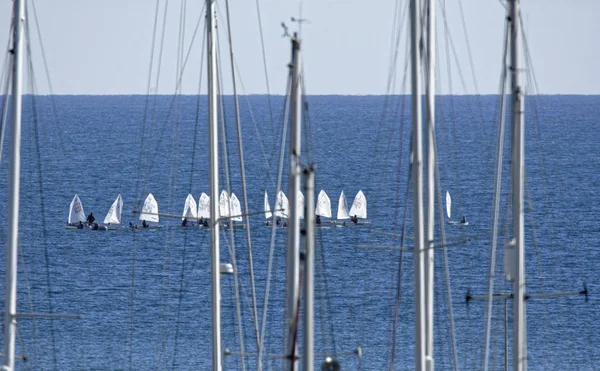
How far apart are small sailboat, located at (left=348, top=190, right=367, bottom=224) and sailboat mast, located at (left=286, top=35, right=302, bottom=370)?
8089 centimetres

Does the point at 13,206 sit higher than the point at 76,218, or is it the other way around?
the point at 76,218

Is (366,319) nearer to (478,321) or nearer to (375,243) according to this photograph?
(478,321)

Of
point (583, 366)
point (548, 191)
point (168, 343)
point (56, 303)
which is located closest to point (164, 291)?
point (56, 303)

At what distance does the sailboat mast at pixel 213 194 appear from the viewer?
31062 millimetres

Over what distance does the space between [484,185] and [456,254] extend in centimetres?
4255

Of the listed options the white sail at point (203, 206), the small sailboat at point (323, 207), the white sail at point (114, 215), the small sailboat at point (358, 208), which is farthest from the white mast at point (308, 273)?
the white sail at point (114, 215)

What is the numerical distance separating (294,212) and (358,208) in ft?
275

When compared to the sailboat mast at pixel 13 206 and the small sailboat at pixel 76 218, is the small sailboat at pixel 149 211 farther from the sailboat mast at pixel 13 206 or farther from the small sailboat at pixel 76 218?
the sailboat mast at pixel 13 206

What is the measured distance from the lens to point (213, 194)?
3178 cm

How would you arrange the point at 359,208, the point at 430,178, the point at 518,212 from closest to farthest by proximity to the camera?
the point at 518,212 < the point at 430,178 < the point at 359,208

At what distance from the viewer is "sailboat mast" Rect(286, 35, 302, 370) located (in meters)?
23.1

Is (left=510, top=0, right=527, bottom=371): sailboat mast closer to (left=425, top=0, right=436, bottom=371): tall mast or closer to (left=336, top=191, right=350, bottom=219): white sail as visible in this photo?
(left=425, top=0, right=436, bottom=371): tall mast

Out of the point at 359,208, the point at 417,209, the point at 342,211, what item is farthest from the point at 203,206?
the point at 417,209

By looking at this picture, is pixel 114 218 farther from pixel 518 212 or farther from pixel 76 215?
pixel 518 212
